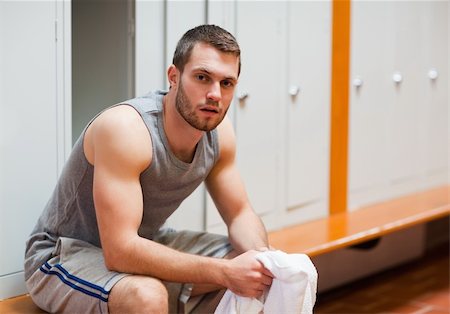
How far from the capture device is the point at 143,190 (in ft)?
9.62

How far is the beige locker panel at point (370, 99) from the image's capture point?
181 inches

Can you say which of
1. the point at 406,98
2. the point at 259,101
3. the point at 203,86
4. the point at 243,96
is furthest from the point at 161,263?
the point at 406,98

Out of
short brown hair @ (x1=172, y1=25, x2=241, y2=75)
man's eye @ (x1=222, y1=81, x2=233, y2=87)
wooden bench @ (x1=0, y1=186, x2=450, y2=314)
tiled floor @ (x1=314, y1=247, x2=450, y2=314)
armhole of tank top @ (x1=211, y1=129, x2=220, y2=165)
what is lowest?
tiled floor @ (x1=314, y1=247, x2=450, y2=314)

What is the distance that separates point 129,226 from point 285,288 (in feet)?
1.79

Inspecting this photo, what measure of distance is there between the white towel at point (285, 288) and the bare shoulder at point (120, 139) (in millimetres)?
519

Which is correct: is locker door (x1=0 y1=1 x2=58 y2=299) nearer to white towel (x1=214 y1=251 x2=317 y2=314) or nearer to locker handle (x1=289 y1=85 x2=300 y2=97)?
white towel (x1=214 y1=251 x2=317 y2=314)

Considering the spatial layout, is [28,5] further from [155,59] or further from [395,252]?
[395,252]

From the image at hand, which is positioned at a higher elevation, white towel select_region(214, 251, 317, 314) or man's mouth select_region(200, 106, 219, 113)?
man's mouth select_region(200, 106, 219, 113)

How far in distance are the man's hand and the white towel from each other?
22mm

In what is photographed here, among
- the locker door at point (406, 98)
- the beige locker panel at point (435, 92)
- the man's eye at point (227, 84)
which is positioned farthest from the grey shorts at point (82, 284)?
the beige locker panel at point (435, 92)

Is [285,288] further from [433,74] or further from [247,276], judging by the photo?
[433,74]

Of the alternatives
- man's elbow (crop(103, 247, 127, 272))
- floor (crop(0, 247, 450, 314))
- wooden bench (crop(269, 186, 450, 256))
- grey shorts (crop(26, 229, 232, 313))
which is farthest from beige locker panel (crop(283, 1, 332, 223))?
man's elbow (crop(103, 247, 127, 272))

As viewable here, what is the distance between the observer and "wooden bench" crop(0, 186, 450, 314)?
13.0 feet

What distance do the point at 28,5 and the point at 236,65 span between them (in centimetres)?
79
